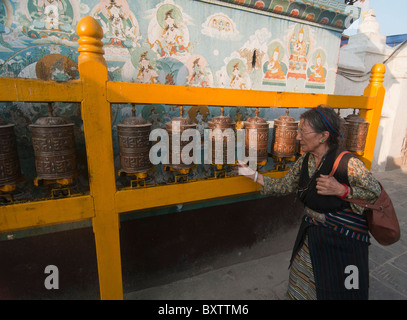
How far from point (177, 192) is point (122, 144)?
58 cm

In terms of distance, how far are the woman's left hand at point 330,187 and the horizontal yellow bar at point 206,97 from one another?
0.85m

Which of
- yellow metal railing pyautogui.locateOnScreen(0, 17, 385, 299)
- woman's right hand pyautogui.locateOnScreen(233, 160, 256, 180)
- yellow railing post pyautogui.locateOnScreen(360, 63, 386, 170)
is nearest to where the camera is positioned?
yellow metal railing pyautogui.locateOnScreen(0, 17, 385, 299)

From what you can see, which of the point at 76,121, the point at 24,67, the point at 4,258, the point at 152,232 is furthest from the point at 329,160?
the point at 4,258

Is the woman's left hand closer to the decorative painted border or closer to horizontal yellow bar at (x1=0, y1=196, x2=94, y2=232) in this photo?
horizontal yellow bar at (x1=0, y1=196, x2=94, y2=232)

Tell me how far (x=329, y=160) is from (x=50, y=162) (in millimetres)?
2032

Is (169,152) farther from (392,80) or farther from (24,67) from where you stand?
(392,80)

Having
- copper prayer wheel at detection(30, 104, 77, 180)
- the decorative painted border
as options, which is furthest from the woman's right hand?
the decorative painted border

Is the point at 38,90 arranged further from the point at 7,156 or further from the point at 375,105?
the point at 375,105

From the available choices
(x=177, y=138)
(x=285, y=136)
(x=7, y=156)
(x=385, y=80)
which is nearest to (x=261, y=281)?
(x=285, y=136)

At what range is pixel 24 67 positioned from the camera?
6.63ft

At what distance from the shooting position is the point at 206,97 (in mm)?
1930

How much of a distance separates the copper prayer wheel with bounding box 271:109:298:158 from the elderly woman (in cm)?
41

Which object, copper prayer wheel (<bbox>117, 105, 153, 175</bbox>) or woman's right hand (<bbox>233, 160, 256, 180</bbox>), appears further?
woman's right hand (<bbox>233, 160, 256, 180</bbox>)

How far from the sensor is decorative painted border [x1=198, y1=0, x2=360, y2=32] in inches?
111
